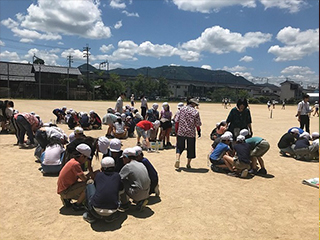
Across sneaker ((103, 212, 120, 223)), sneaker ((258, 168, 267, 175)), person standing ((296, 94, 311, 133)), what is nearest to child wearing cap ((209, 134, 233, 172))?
sneaker ((258, 168, 267, 175))

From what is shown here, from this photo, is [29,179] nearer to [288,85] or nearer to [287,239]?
[287,239]

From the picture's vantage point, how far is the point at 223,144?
6039 mm

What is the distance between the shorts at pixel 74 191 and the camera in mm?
4070

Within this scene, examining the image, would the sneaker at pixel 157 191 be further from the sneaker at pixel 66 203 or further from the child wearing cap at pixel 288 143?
the child wearing cap at pixel 288 143

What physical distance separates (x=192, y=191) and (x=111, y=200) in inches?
76.1

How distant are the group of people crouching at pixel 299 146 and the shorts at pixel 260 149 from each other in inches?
91.8

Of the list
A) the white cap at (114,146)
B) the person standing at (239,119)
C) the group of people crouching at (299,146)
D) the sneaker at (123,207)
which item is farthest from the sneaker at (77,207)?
the group of people crouching at (299,146)

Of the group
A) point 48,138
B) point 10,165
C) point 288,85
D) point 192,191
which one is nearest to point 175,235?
point 192,191

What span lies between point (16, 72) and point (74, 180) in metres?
53.4

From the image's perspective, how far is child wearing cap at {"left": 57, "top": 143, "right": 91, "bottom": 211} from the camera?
4020 mm

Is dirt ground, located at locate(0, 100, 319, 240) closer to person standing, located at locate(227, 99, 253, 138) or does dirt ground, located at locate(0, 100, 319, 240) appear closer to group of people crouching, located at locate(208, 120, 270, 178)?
group of people crouching, located at locate(208, 120, 270, 178)

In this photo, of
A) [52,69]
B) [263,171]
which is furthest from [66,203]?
[52,69]

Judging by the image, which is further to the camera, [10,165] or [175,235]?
[10,165]

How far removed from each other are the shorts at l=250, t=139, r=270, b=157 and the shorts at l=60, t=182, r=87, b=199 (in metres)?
3.79
